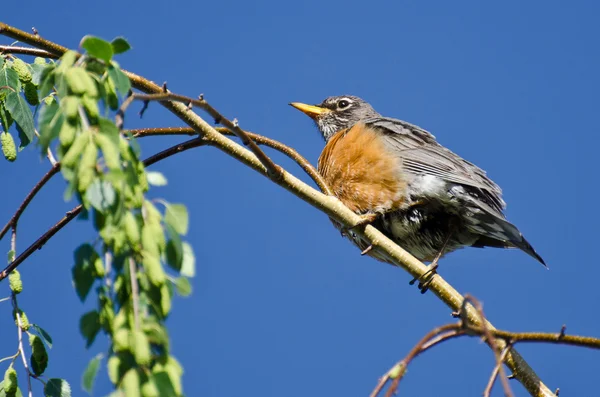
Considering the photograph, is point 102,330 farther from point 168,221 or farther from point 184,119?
point 184,119

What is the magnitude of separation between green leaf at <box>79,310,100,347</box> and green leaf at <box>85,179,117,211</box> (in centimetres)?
20

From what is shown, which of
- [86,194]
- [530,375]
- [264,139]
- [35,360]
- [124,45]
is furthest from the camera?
[264,139]

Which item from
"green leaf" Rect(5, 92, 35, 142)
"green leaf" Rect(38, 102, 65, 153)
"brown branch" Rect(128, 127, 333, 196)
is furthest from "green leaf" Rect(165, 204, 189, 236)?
"green leaf" Rect(5, 92, 35, 142)

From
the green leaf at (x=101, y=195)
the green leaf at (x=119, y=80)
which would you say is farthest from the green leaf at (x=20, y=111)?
the green leaf at (x=101, y=195)

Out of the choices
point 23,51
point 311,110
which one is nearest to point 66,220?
point 23,51

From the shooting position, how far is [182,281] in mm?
1434

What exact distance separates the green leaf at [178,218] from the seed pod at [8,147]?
1699mm

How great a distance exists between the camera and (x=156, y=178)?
149cm

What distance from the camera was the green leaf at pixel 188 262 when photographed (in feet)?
4.84

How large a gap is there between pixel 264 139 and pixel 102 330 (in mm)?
1682

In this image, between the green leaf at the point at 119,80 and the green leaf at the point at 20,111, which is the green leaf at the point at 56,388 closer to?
the green leaf at the point at 20,111

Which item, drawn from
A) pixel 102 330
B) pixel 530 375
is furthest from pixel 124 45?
pixel 530 375

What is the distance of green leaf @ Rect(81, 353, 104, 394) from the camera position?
52.4 inches

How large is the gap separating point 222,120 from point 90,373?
1031 millimetres
